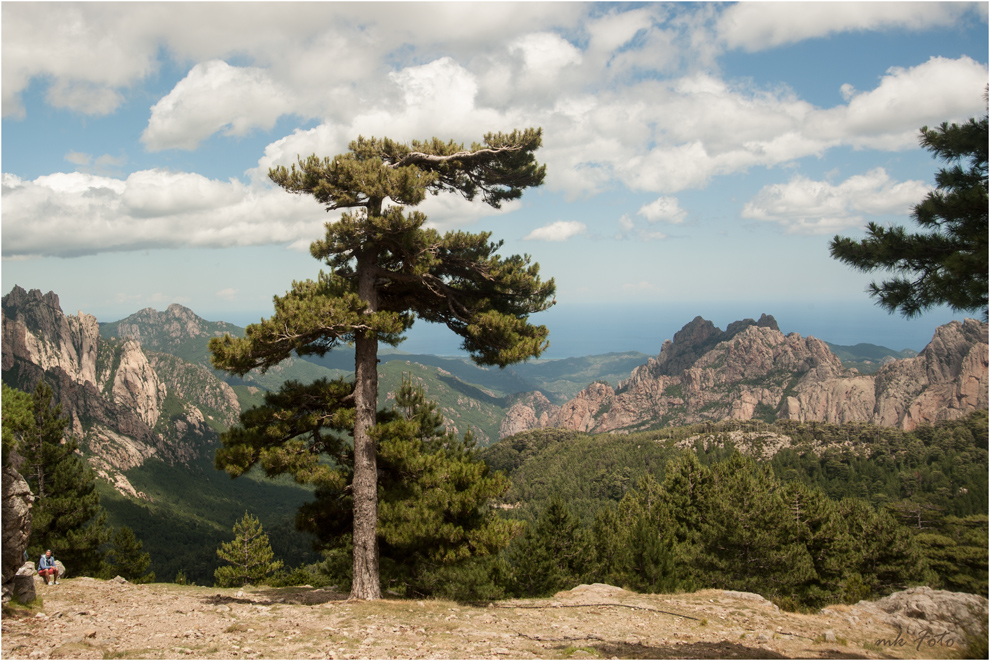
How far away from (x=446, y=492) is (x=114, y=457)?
210056 mm

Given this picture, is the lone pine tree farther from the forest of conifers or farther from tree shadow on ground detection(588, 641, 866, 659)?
tree shadow on ground detection(588, 641, 866, 659)

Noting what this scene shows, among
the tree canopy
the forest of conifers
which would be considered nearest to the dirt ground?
the forest of conifers

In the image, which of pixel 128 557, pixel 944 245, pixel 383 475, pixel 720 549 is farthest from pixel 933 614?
pixel 128 557

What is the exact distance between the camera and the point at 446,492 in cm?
1420

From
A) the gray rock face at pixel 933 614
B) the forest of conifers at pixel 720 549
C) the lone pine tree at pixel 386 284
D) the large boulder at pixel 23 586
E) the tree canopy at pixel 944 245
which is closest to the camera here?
the tree canopy at pixel 944 245

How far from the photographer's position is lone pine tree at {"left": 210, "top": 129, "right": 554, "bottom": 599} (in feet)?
43.0

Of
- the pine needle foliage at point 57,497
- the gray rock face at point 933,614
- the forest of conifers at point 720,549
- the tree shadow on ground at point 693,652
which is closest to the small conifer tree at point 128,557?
the pine needle foliage at point 57,497

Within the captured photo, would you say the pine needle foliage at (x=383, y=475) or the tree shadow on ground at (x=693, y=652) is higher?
the pine needle foliage at (x=383, y=475)

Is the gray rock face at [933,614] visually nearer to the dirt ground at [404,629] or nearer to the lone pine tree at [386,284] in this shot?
the dirt ground at [404,629]

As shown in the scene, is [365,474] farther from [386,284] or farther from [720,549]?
[720,549]

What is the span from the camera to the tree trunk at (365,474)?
45.7 feet

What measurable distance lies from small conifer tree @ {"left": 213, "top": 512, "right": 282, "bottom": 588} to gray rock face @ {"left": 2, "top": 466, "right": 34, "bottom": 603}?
38.4 m

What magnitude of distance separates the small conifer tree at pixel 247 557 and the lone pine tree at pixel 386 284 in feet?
125

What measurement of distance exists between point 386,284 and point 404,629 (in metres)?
8.93
